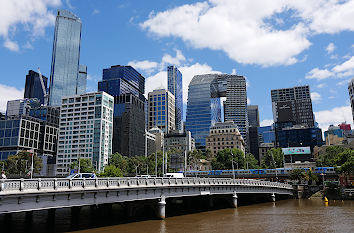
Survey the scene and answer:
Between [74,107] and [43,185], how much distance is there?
574 ft

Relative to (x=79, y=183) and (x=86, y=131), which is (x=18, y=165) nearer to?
(x=86, y=131)

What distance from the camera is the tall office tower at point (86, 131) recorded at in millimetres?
181000

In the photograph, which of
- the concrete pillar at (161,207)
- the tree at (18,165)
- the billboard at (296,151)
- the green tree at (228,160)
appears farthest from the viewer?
the billboard at (296,151)

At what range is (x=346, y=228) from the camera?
3441cm

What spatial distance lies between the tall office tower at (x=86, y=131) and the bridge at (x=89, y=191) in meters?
138

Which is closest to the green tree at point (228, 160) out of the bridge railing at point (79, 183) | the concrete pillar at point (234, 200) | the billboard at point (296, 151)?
the billboard at point (296, 151)

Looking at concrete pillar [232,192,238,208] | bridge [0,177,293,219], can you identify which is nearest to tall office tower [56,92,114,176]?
concrete pillar [232,192,238,208]

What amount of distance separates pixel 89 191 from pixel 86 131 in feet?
524

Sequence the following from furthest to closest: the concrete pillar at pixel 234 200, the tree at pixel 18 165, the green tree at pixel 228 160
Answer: the green tree at pixel 228 160, the tree at pixel 18 165, the concrete pillar at pixel 234 200

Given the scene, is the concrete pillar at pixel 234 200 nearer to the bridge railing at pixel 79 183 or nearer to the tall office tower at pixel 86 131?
the bridge railing at pixel 79 183

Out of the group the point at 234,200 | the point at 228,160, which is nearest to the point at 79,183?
the point at 234,200

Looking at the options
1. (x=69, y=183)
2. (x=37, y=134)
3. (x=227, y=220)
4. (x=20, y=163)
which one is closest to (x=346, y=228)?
(x=227, y=220)

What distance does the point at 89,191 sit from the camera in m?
32.3

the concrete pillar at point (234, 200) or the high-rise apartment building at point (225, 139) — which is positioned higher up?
the high-rise apartment building at point (225, 139)
